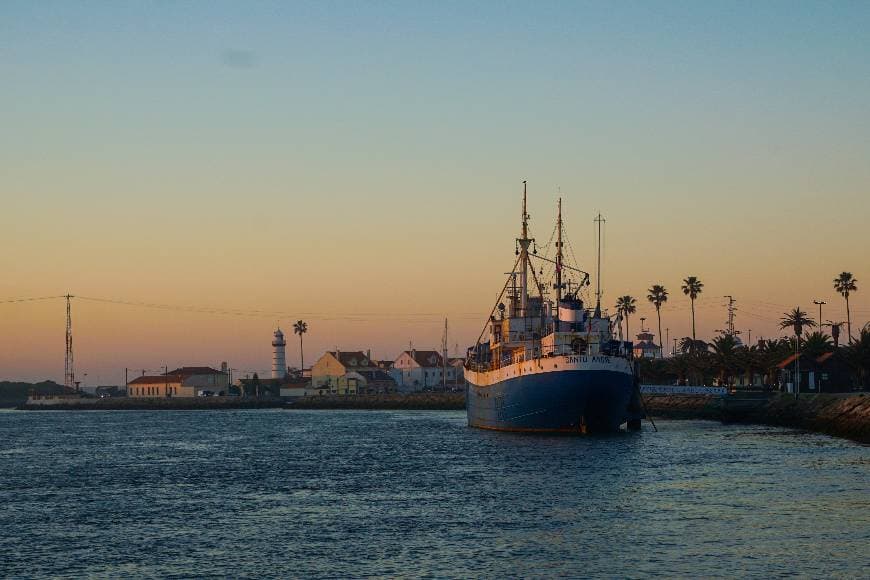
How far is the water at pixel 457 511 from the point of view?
3628 centimetres

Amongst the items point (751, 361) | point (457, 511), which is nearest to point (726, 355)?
point (751, 361)

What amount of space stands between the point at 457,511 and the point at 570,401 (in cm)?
3968

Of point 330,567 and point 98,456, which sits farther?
point 98,456

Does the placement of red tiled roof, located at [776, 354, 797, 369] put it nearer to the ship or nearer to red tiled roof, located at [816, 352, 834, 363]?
red tiled roof, located at [816, 352, 834, 363]

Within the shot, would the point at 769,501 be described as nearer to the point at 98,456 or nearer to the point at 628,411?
the point at 628,411

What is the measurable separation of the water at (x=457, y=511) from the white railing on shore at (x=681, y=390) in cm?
4666

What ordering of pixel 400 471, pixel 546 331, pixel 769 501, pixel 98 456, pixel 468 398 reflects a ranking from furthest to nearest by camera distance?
1. pixel 468 398
2. pixel 546 331
3. pixel 98 456
4. pixel 400 471
5. pixel 769 501

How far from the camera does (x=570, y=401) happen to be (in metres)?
86.9

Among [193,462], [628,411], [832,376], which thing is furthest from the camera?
[832,376]

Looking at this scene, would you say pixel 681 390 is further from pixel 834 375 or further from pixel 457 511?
pixel 457 511

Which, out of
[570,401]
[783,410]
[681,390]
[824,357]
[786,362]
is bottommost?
[783,410]

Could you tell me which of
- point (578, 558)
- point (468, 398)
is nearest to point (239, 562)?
point (578, 558)

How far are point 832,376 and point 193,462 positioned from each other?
8609 centimetres

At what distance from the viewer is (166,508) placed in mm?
51594
